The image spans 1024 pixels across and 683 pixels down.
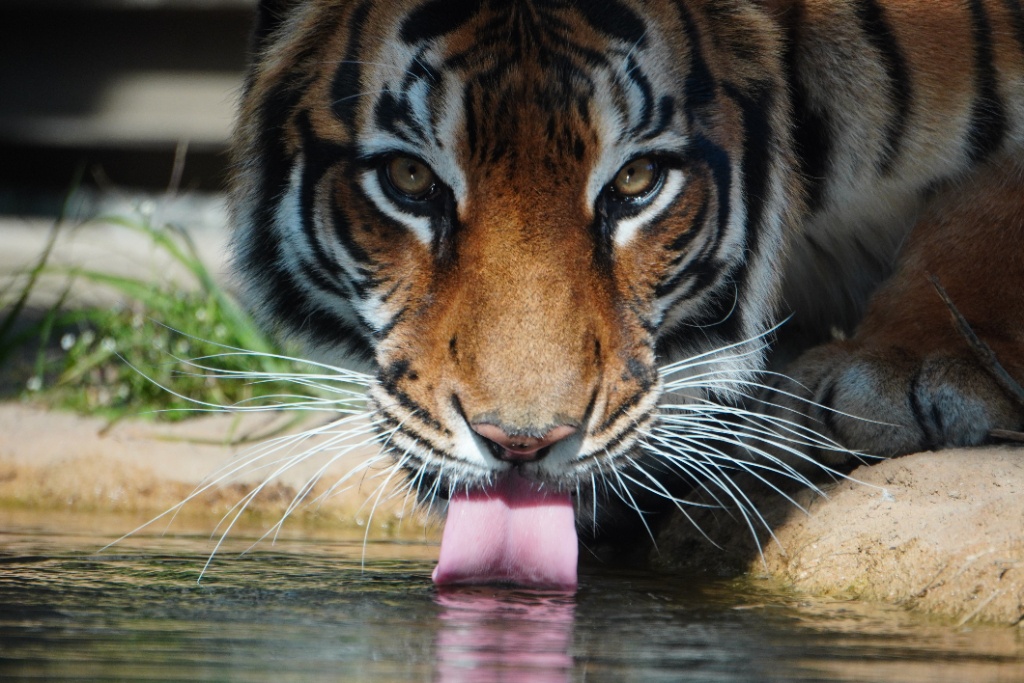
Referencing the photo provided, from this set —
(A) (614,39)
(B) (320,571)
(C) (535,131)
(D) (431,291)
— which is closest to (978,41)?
(A) (614,39)

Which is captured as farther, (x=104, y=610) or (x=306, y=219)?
(x=306, y=219)

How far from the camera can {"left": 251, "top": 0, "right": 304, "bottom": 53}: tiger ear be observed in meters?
2.44

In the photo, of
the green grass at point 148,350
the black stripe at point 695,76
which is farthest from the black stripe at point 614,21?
the green grass at point 148,350

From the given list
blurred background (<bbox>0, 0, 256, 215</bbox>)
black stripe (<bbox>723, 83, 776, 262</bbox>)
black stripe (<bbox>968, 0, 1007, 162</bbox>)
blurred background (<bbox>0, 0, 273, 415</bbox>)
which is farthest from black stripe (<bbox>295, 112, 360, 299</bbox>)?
blurred background (<bbox>0, 0, 256, 215</bbox>)

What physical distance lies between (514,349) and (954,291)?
93 cm

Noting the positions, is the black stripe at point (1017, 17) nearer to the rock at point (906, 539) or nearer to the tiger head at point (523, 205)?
the tiger head at point (523, 205)

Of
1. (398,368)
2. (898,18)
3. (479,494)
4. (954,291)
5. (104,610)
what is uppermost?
(898,18)

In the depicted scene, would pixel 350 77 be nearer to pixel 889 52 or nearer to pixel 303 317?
pixel 303 317

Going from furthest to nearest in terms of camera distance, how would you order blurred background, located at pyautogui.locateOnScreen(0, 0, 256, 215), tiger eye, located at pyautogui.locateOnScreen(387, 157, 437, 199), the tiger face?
blurred background, located at pyautogui.locateOnScreen(0, 0, 256, 215), tiger eye, located at pyautogui.locateOnScreen(387, 157, 437, 199), the tiger face

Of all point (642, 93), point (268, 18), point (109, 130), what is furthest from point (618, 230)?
point (109, 130)

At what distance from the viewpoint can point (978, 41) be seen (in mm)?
2395

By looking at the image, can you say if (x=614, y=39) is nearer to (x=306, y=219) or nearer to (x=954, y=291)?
(x=306, y=219)

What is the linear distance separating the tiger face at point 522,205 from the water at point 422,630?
0.24 metres

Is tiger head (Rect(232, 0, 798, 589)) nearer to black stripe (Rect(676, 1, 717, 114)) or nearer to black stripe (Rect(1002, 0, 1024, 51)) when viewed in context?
black stripe (Rect(676, 1, 717, 114))
